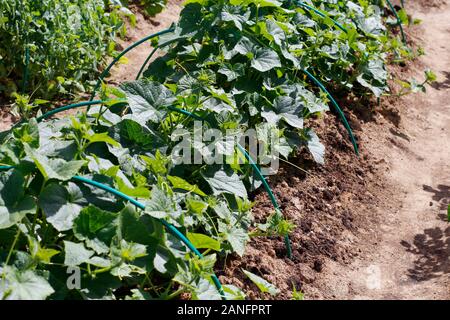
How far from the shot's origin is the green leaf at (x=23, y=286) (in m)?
2.76

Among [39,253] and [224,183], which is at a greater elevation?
[39,253]

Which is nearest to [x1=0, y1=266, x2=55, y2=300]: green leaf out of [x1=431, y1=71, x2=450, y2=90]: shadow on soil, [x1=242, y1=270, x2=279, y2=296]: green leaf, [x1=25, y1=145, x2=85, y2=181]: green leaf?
[x1=25, y1=145, x2=85, y2=181]: green leaf

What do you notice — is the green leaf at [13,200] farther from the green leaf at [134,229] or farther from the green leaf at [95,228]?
the green leaf at [134,229]

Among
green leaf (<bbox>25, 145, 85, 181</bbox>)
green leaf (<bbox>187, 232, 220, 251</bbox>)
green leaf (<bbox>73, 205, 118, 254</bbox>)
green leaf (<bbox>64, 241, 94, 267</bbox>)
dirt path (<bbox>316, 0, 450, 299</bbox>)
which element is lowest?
dirt path (<bbox>316, 0, 450, 299</bbox>)

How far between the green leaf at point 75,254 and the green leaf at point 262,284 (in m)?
0.90

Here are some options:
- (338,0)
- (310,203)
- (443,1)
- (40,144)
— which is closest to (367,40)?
(338,0)

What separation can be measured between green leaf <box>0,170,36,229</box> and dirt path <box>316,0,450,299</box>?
6.15 feet

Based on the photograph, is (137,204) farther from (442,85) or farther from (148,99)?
(442,85)

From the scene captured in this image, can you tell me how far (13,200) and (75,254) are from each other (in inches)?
13.7

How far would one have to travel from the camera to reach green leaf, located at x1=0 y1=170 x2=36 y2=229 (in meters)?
3.01

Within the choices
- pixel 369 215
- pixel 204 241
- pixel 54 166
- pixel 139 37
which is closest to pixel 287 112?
pixel 369 215

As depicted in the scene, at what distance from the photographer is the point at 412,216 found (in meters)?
5.02

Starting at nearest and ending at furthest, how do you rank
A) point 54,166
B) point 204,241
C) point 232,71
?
1. point 54,166
2. point 204,241
3. point 232,71

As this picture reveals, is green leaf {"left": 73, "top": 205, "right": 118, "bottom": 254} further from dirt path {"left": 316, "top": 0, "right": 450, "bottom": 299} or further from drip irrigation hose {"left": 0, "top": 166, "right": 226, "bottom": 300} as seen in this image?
dirt path {"left": 316, "top": 0, "right": 450, "bottom": 299}
